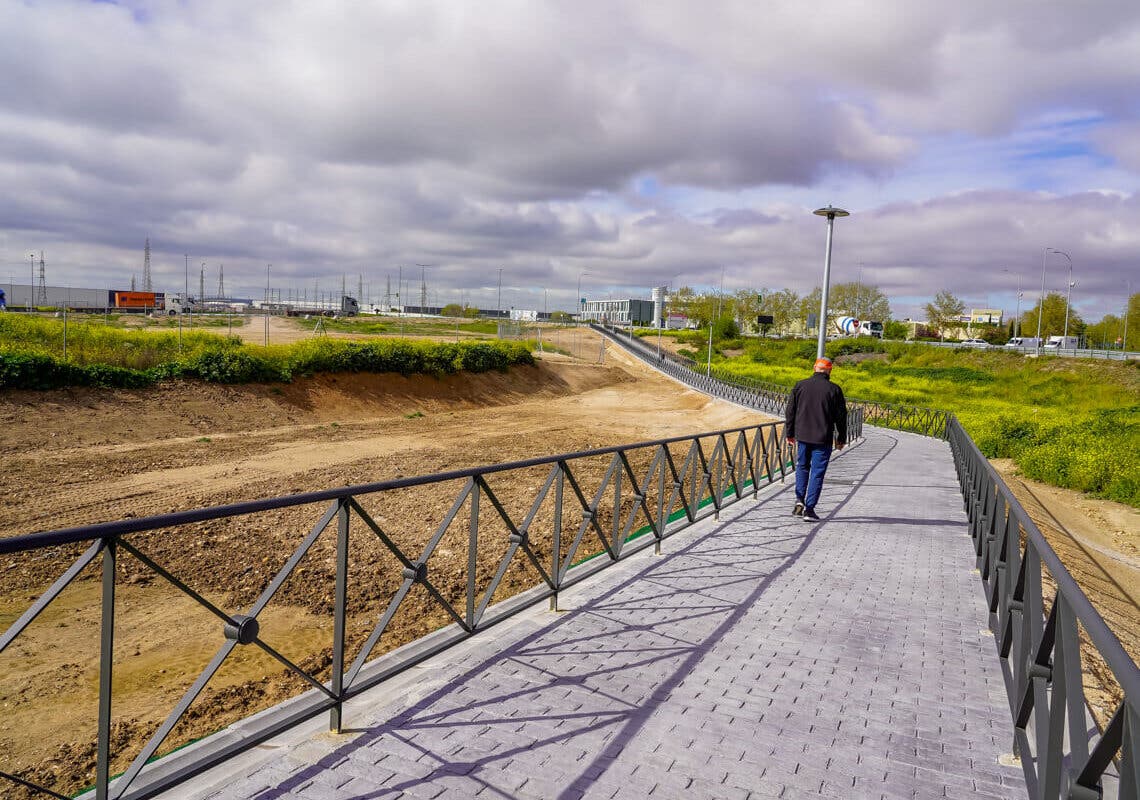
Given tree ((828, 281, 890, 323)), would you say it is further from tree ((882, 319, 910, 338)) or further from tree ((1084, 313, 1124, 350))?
tree ((1084, 313, 1124, 350))

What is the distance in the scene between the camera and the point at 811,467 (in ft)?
28.9

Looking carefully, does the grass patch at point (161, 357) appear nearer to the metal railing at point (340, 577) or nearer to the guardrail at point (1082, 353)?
the metal railing at point (340, 577)

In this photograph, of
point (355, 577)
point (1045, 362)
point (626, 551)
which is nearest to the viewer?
point (626, 551)

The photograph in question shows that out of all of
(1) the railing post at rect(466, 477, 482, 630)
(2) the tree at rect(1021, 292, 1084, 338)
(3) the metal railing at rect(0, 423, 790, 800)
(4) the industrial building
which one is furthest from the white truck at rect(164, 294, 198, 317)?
(2) the tree at rect(1021, 292, 1084, 338)

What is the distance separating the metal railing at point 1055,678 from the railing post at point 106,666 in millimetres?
3073

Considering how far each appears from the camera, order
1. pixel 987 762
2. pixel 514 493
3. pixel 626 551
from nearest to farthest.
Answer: pixel 987 762, pixel 626 551, pixel 514 493

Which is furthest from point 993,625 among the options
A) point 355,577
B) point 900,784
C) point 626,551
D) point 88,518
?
point 88,518

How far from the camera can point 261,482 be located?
585 inches

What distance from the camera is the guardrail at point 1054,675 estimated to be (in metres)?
2.04

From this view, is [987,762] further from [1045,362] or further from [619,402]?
[1045,362]

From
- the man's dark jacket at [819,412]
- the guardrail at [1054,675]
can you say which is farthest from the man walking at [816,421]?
the guardrail at [1054,675]

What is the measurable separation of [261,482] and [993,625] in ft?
44.5

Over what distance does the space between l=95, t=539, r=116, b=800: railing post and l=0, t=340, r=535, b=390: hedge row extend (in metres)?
20.2

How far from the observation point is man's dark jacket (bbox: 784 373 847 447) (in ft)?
26.9
